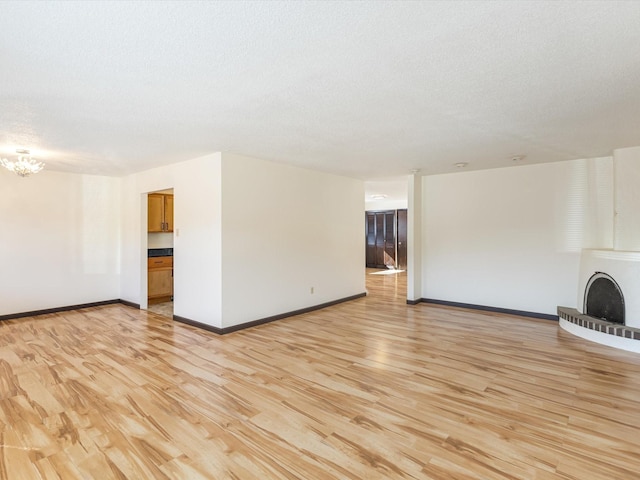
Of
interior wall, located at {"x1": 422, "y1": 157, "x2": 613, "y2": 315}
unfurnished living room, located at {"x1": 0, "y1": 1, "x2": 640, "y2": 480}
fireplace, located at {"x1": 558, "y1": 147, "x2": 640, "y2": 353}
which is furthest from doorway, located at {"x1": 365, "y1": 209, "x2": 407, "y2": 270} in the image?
fireplace, located at {"x1": 558, "y1": 147, "x2": 640, "y2": 353}

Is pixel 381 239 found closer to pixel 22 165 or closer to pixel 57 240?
pixel 57 240

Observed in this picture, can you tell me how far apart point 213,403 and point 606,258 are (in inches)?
191

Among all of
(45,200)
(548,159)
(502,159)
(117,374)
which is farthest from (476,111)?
(45,200)

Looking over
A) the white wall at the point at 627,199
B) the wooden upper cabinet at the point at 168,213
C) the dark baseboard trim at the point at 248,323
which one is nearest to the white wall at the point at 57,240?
the wooden upper cabinet at the point at 168,213

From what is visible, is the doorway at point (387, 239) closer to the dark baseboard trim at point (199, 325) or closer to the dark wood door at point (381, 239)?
the dark wood door at point (381, 239)

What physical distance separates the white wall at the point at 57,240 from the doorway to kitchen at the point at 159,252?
2.22ft

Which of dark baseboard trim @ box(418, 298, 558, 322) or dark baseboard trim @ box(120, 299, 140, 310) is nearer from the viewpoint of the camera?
dark baseboard trim @ box(418, 298, 558, 322)

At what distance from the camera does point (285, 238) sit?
17.6 ft

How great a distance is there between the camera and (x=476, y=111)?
9.91 feet

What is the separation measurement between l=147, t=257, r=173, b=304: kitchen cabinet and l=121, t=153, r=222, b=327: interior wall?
0.44 meters

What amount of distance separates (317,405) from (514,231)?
14.8ft

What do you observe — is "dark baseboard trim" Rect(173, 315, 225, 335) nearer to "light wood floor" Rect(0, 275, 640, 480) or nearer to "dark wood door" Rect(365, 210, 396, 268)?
"light wood floor" Rect(0, 275, 640, 480)

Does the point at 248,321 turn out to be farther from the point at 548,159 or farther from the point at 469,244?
the point at 548,159

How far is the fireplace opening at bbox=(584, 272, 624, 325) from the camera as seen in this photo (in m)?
4.18
